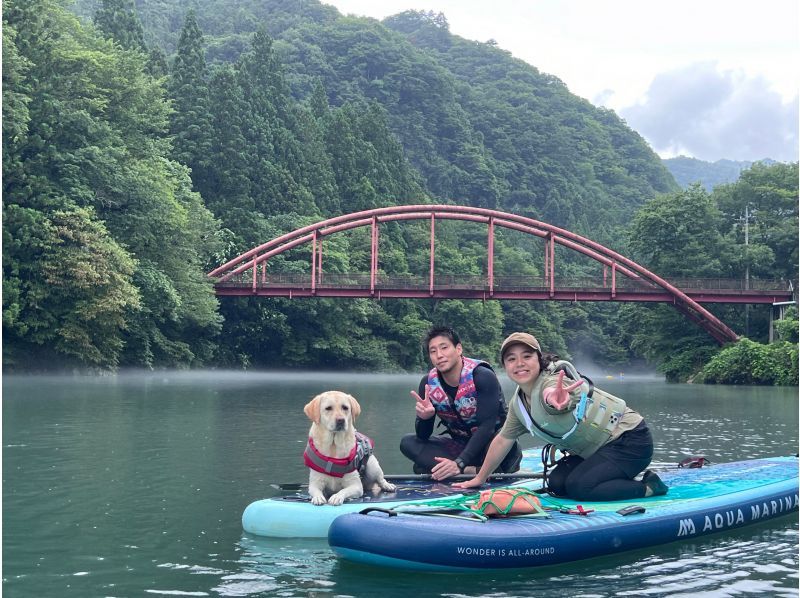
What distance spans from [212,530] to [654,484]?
3489 millimetres

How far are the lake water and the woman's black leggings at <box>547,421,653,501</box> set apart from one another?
1.79 feet

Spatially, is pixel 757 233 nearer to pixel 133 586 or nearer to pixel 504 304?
pixel 504 304

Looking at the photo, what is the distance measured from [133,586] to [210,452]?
7.00m

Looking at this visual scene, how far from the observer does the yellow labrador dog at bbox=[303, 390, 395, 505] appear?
7.58 meters

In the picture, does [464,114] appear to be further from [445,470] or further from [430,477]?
[445,470]

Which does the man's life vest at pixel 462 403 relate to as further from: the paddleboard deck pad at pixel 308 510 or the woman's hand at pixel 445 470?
the paddleboard deck pad at pixel 308 510

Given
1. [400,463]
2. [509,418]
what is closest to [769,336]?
[400,463]

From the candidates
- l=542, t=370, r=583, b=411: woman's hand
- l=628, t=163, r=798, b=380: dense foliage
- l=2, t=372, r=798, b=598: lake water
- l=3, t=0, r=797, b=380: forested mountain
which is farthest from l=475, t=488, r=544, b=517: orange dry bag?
l=628, t=163, r=798, b=380: dense foliage

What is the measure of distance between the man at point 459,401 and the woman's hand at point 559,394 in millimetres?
1199

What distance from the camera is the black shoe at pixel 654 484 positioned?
26.8ft

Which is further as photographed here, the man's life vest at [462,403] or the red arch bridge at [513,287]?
the red arch bridge at [513,287]

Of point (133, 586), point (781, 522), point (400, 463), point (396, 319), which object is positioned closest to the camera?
point (133, 586)

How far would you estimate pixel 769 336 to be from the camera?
173 ft

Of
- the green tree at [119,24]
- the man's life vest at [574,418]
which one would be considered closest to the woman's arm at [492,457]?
the man's life vest at [574,418]
